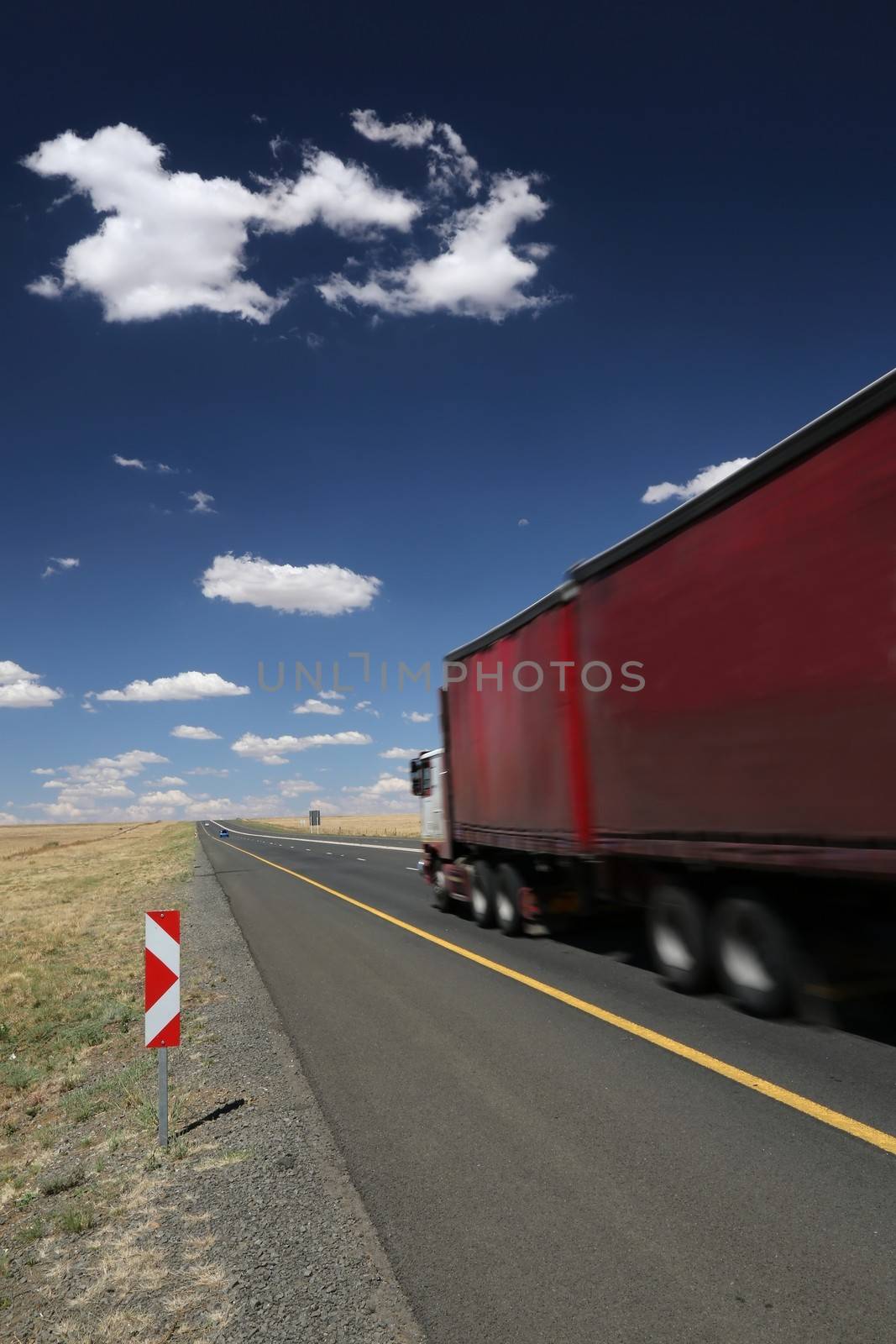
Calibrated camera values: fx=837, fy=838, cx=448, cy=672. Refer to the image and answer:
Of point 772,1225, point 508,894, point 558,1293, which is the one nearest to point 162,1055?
point 558,1293

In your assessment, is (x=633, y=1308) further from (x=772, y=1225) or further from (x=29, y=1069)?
(x=29, y=1069)

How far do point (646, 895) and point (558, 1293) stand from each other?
5.12 meters

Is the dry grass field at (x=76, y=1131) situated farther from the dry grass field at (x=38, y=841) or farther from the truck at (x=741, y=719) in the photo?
the dry grass field at (x=38, y=841)

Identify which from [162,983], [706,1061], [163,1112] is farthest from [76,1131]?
[706,1061]


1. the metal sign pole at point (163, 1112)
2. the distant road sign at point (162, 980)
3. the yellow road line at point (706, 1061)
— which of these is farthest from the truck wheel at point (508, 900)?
the metal sign pole at point (163, 1112)

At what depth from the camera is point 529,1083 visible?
544 centimetres

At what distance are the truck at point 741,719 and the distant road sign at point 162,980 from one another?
4.04m

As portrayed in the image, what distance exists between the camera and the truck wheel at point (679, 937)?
7.15 m

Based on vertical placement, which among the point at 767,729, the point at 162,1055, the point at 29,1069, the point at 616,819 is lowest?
the point at 29,1069

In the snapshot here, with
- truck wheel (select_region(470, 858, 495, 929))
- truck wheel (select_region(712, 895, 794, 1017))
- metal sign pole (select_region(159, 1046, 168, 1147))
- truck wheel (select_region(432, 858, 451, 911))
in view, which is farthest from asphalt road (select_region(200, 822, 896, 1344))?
truck wheel (select_region(432, 858, 451, 911))

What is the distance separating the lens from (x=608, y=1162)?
13.9ft

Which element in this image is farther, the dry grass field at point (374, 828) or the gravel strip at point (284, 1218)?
the dry grass field at point (374, 828)

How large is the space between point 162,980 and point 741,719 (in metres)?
4.38

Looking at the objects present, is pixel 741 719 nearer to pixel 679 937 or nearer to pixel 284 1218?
pixel 679 937
